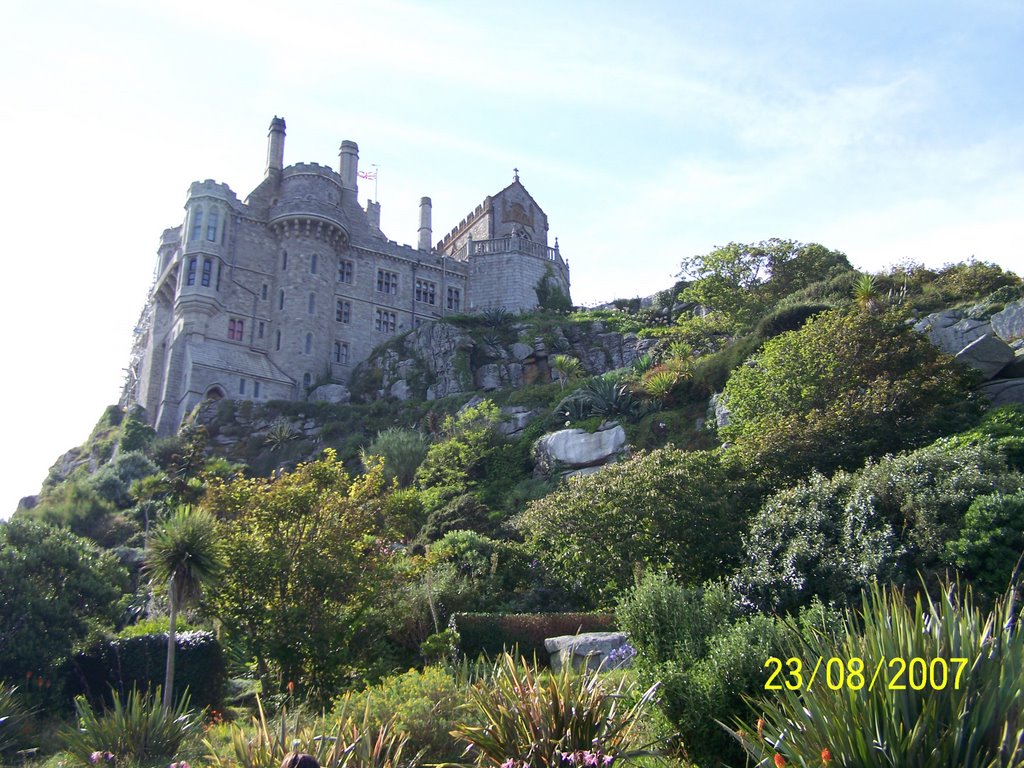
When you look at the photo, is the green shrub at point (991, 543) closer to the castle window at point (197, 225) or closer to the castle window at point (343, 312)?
the castle window at point (343, 312)

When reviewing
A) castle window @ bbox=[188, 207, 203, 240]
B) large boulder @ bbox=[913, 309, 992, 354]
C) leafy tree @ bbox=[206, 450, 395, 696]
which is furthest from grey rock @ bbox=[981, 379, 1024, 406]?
castle window @ bbox=[188, 207, 203, 240]

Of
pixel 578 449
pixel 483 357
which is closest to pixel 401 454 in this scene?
pixel 578 449

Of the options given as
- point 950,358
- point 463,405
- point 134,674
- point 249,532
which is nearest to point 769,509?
point 950,358

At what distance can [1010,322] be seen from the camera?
30141mm

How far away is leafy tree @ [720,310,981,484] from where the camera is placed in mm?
23078

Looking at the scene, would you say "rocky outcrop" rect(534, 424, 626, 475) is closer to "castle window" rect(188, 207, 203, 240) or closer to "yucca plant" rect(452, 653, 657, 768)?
"yucca plant" rect(452, 653, 657, 768)

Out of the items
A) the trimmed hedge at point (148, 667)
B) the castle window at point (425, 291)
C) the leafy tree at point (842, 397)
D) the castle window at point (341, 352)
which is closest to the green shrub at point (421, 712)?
the trimmed hedge at point (148, 667)

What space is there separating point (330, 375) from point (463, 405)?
1408cm

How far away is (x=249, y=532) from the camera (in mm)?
21578

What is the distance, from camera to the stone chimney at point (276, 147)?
Result: 197 ft

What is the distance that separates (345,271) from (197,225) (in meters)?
10.1

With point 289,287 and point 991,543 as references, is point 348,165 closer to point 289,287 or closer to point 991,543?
point 289,287

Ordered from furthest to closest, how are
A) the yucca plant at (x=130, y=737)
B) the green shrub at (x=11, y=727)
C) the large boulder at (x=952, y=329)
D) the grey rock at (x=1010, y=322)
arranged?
the grey rock at (x=1010, y=322) → the large boulder at (x=952, y=329) → the green shrub at (x=11, y=727) → the yucca plant at (x=130, y=737)

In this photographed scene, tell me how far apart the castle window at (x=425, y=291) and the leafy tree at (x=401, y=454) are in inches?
997
